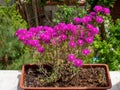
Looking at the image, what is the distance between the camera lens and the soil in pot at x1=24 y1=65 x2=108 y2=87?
2.04 metres

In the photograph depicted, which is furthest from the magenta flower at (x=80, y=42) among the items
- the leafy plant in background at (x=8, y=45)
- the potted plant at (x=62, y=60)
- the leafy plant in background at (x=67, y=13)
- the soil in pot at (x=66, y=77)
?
the leafy plant in background at (x=67, y=13)

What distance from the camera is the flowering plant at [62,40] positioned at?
1984mm

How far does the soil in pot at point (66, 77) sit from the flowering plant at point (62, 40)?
0.26 ft

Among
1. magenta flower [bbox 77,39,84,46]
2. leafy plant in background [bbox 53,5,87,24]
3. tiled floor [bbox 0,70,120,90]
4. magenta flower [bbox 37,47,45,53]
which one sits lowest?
leafy plant in background [bbox 53,5,87,24]

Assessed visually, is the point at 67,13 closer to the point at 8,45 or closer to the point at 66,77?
the point at 8,45

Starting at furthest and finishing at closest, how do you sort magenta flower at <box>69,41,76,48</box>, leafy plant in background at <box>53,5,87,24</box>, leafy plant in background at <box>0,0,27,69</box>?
leafy plant in background at <box>53,5,87,24</box> < leafy plant in background at <box>0,0,27,69</box> < magenta flower at <box>69,41,76,48</box>

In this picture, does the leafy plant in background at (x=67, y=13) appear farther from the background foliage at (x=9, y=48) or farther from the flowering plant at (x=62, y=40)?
the flowering plant at (x=62, y=40)

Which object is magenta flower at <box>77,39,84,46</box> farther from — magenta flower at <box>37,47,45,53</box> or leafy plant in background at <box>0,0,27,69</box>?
leafy plant in background at <box>0,0,27,69</box>

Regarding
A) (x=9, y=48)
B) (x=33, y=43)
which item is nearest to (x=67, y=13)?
(x=9, y=48)

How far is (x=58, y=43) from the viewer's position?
204cm

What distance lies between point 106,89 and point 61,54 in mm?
369

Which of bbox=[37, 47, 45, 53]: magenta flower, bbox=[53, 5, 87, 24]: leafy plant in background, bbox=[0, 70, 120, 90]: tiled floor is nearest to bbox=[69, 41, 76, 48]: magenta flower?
bbox=[37, 47, 45, 53]: magenta flower

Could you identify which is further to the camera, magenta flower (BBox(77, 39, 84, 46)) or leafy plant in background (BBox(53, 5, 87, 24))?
leafy plant in background (BBox(53, 5, 87, 24))

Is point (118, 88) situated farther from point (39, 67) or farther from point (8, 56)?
point (8, 56)
